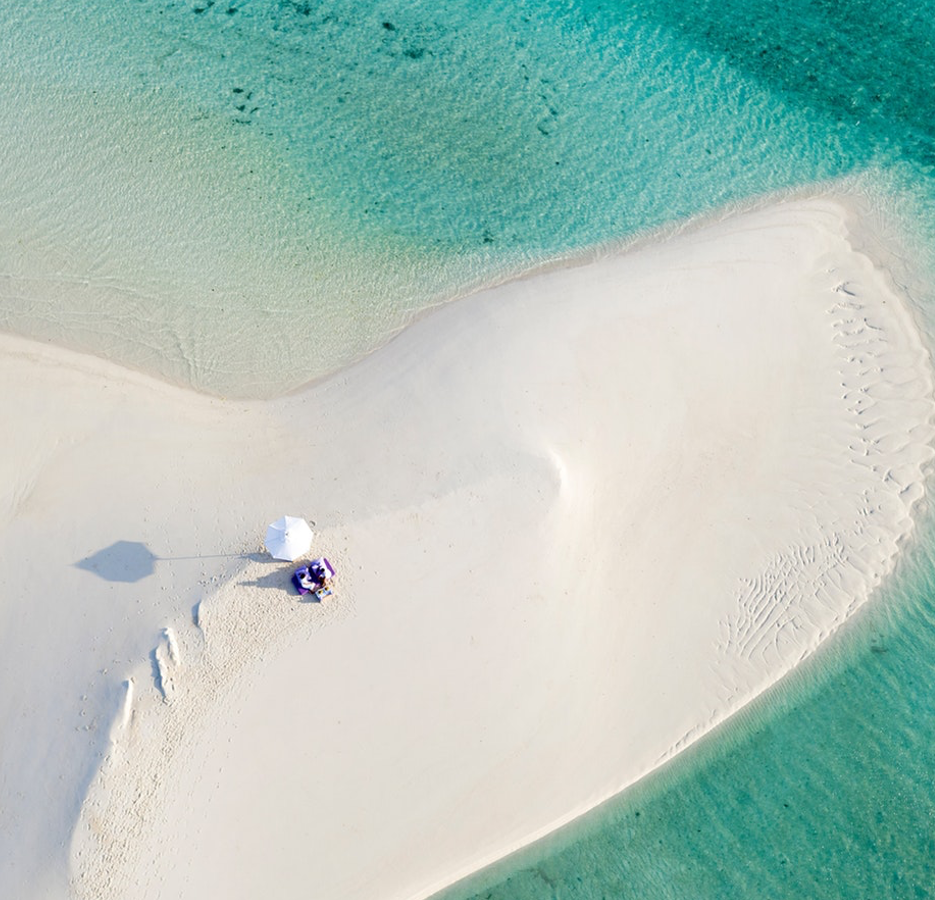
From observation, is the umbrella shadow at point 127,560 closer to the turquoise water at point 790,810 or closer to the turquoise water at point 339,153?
the turquoise water at point 339,153

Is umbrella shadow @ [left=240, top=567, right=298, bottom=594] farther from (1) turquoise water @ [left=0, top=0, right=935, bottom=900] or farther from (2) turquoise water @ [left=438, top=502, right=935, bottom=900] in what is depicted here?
(2) turquoise water @ [left=438, top=502, right=935, bottom=900]

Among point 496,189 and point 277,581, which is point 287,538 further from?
point 496,189

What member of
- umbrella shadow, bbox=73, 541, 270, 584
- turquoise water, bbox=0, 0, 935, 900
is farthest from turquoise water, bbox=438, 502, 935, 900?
umbrella shadow, bbox=73, 541, 270, 584

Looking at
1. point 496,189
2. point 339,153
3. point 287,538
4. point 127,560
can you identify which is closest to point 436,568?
point 287,538

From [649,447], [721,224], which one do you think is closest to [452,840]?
[649,447]

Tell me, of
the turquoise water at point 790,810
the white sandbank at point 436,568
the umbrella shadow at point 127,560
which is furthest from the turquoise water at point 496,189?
the umbrella shadow at point 127,560
